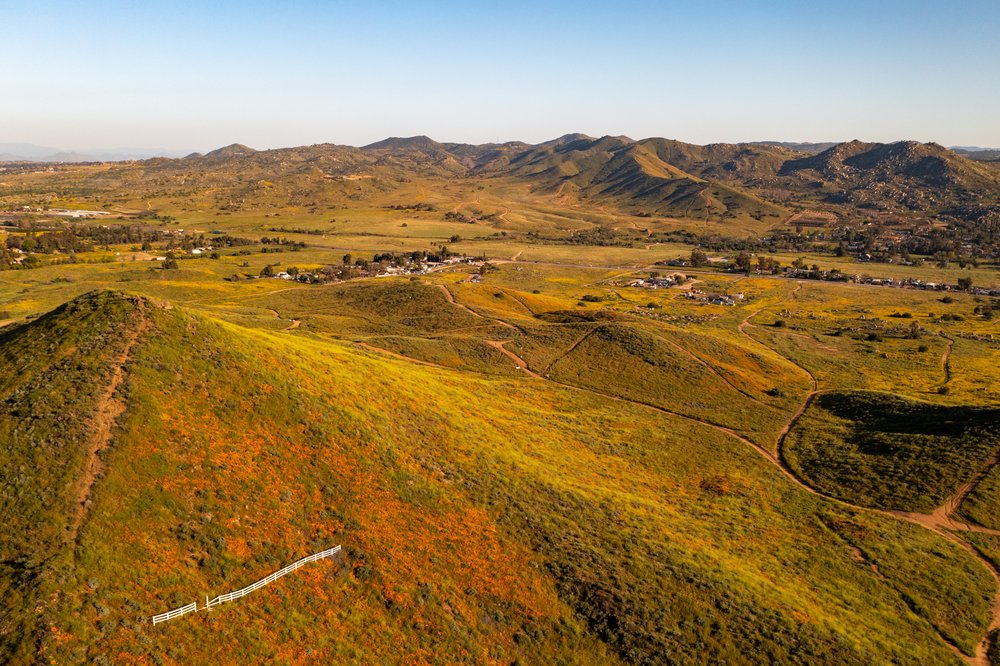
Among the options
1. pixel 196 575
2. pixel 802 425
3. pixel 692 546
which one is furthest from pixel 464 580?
pixel 802 425

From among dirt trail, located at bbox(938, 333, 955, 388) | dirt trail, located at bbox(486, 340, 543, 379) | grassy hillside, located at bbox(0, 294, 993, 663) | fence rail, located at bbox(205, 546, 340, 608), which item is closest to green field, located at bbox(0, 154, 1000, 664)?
grassy hillside, located at bbox(0, 294, 993, 663)

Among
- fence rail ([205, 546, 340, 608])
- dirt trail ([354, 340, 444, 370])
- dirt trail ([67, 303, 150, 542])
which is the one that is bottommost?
dirt trail ([354, 340, 444, 370])

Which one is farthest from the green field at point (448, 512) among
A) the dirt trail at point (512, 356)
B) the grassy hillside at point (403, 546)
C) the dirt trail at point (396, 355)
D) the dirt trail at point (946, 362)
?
the dirt trail at point (946, 362)

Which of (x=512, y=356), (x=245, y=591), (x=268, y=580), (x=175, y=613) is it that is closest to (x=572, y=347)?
(x=512, y=356)

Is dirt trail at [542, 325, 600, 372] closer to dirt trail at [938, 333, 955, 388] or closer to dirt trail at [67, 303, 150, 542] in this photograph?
dirt trail at [938, 333, 955, 388]

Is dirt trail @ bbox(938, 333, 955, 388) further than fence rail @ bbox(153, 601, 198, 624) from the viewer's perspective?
Yes

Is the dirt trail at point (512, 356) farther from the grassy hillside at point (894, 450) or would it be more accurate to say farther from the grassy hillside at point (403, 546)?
the grassy hillside at point (894, 450)

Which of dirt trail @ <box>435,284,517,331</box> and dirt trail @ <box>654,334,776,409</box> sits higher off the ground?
dirt trail @ <box>435,284,517,331</box>

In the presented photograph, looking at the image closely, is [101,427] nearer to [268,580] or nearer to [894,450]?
[268,580]
